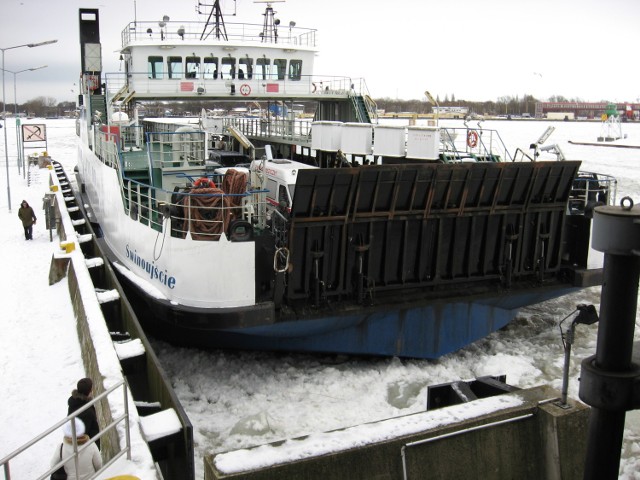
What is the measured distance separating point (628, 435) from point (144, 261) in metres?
7.98

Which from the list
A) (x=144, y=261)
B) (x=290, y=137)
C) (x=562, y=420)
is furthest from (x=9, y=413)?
(x=290, y=137)

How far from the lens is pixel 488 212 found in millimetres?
10578

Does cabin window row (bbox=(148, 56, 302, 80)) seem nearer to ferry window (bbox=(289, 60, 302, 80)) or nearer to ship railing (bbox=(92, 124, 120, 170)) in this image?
ferry window (bbox=(289, 60, 302, 80))

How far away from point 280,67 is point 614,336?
1684 cm

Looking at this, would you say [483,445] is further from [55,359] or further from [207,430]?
[55,359]

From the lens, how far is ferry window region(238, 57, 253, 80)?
59.6 ft

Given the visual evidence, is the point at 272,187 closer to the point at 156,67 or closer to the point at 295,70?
the point at 156,67

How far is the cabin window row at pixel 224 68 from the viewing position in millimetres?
17312

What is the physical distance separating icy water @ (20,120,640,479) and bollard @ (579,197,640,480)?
4.79 meters

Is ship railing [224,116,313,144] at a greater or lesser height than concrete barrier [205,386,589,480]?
greater

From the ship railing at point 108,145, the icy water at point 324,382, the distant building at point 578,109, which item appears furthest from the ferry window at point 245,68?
the distant building at point 578,109

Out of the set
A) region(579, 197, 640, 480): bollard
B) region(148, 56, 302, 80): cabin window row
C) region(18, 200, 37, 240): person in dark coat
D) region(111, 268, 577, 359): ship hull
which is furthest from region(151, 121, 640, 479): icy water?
region(148, 56, 302, 80): cabin window row

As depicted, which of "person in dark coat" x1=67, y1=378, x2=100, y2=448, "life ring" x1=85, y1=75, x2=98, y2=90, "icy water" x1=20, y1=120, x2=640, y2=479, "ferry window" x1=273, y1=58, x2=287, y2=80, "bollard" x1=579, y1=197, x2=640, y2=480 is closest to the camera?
"bollard" x1=579, y1=197, x2=640, y2=480

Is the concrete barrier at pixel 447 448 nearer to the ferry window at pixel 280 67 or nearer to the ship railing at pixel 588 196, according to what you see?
the ship railing at pixel 588 196
